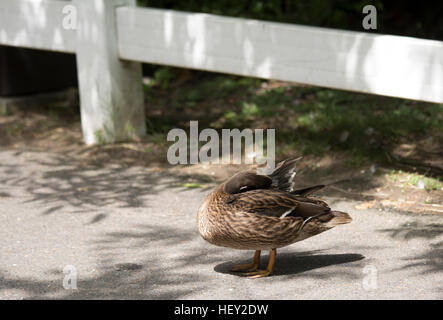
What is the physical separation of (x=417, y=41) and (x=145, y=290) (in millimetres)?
3179

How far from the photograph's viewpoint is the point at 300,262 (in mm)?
5082

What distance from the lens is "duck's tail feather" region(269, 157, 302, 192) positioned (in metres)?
4.97

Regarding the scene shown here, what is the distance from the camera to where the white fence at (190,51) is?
6285 millimetres

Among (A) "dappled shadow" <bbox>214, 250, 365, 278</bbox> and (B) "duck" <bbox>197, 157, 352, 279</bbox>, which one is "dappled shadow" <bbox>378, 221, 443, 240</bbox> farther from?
(B) "duck" <bbox>197, 157, 352, 279</bbox>

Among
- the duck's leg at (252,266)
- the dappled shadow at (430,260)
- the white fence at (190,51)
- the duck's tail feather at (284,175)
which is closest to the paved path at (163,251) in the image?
the dappled shadow at (430,260)

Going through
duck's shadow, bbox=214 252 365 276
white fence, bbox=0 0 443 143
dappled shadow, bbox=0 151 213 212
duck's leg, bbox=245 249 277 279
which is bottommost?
dappled shadow, bbox=0 151 213 212

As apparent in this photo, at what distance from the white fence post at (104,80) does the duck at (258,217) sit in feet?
11.5

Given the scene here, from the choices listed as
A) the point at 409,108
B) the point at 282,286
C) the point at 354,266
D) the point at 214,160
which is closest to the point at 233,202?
the point at 282,286

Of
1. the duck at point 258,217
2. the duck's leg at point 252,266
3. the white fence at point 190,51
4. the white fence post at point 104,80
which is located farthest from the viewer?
the white fence post at point 104,80

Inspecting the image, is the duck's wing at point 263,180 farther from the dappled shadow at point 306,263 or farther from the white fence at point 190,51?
the white fence at point 190,51

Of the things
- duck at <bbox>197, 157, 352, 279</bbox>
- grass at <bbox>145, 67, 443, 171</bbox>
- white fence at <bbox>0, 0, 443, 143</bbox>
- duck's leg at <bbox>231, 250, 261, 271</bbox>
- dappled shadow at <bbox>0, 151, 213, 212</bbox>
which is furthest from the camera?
grass at <bbox>145, 67, 443, 171</bbox>

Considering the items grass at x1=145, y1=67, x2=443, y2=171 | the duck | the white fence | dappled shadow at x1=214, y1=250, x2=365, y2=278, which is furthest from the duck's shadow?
grass at x1=145, y1=67, x2=443, y2=171

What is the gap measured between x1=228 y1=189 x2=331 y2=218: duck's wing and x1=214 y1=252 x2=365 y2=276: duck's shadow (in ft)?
1.43

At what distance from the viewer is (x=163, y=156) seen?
7.74m
